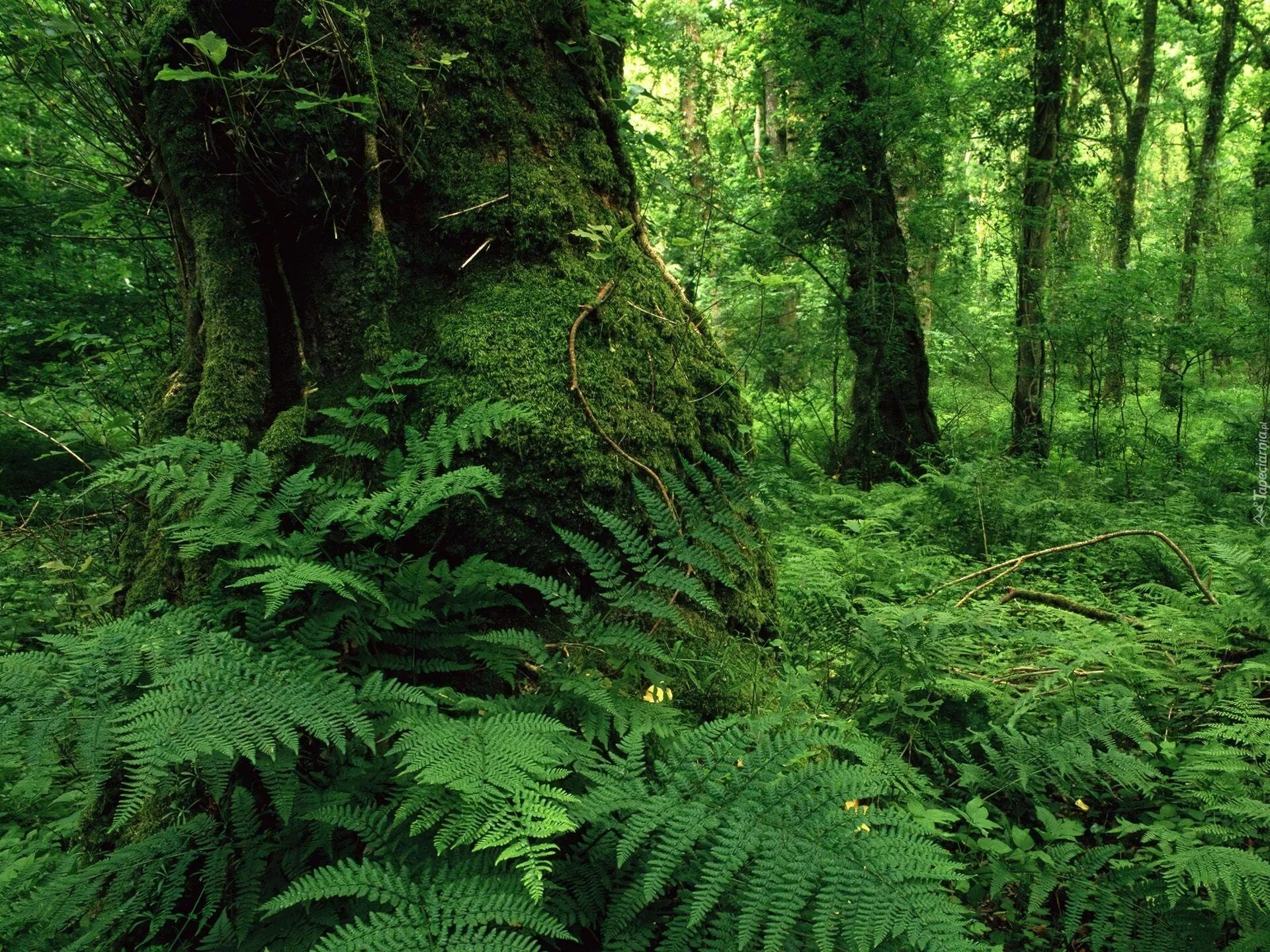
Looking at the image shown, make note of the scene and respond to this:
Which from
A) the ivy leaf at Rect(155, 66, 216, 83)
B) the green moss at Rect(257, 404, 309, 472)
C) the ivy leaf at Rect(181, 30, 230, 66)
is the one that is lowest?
the green moss at Rect(257, 404, 309, 472)

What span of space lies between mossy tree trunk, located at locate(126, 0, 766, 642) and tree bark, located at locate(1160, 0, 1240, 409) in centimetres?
724

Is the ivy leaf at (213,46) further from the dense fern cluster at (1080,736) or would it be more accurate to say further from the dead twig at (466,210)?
the dense fern cluster at (1080,736)

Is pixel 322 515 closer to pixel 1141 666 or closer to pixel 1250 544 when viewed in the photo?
pixel 1141 666

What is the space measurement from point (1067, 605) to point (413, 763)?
352 centimetres

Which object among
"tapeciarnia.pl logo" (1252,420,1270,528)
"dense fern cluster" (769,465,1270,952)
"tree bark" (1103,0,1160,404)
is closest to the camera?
"dense fern cluster" (769,465,1270,952)

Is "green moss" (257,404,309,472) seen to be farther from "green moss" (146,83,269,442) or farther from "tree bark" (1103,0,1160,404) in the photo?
"tree bark" (1103,0,1160,404)

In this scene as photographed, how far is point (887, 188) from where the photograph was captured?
7.51 metres

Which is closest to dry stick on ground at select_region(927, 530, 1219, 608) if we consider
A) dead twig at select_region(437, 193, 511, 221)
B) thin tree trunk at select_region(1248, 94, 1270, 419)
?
dead twig at select_region(437, 193, 511, 221)

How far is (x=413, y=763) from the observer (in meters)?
1.53

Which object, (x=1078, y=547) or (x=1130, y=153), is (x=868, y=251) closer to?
(x=1078, y=547)

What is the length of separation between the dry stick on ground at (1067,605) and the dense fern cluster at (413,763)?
69.6 inches

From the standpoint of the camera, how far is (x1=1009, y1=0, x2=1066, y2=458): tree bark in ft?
25.4

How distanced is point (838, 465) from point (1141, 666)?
5.40 meters

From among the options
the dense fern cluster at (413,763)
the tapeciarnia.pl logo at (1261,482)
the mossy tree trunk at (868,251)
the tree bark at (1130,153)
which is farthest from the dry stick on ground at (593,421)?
the tree bark at (1130,153)
